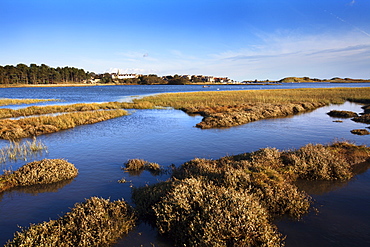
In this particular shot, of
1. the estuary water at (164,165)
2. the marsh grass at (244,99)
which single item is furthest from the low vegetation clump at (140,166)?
the marsh grass at (244,99)

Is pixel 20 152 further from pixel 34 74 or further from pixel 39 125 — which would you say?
pixel 34 74

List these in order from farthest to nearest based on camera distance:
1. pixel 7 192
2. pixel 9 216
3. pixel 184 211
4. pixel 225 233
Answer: pixel 7 192
pixel 9 216
pixel 184 211
pixel 225 233

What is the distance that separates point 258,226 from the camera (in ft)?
21.1

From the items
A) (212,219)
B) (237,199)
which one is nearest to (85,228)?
(212,219)

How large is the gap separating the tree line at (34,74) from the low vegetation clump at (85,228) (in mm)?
173112

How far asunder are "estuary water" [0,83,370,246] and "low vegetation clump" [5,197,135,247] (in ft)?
1.40

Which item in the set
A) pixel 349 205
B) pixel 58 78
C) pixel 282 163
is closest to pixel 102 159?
pixel 282 163

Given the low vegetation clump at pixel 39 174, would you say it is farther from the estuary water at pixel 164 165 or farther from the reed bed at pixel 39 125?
the reed bed at pixel 39 125

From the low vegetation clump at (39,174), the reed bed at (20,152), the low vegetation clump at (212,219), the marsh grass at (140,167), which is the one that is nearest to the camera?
the low vegetation clump at (212,219)

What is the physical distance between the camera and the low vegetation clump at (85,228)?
6.19 m

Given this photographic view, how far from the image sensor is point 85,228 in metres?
6.56

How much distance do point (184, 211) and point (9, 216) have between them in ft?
20.8

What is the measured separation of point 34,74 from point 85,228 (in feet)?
601

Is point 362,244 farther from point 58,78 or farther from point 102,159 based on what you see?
point 58,78
